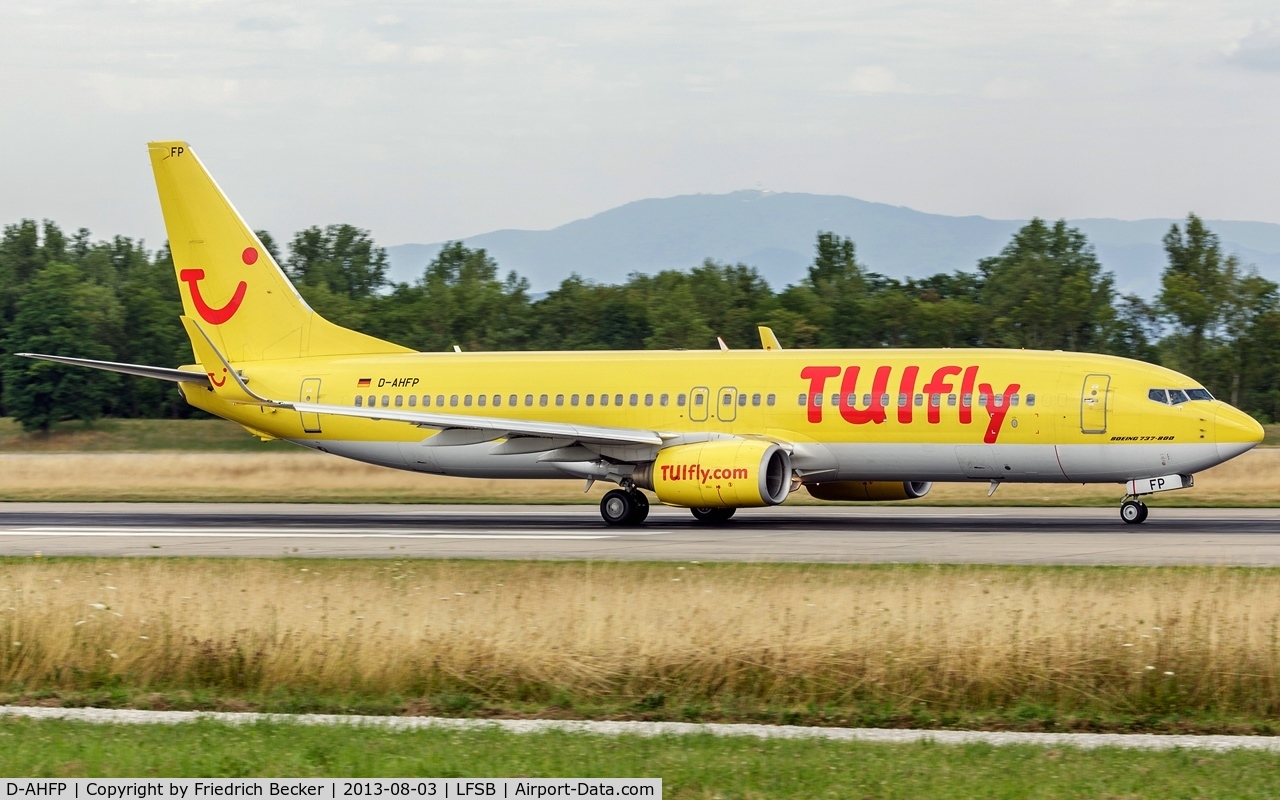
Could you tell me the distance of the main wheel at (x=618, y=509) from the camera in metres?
31.7

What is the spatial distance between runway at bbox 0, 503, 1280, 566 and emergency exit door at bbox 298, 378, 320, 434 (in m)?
1.97

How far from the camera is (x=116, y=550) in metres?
25.9

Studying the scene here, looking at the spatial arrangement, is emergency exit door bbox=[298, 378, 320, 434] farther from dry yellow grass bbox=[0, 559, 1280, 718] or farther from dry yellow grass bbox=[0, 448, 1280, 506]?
dry yellow grass bbox=[0, 559, 1280, 718]

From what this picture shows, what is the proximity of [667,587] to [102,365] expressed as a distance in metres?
20.3

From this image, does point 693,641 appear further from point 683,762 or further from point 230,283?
point 230,283

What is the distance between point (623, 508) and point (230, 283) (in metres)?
13.4

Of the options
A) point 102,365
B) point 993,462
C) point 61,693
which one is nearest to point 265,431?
point 102,365

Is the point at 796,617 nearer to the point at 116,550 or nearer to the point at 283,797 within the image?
the point at 283,797

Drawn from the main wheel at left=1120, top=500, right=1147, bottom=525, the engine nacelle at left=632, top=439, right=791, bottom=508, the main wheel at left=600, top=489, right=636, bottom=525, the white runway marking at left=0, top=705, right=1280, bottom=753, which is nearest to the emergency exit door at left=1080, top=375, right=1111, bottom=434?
the main wheel at left=1120, top=500, right=1147, bottom=525

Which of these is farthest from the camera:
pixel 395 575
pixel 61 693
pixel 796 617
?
pixel 395 575

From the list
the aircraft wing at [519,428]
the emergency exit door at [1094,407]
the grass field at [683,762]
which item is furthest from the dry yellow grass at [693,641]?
the aircraft wing at [519,428]

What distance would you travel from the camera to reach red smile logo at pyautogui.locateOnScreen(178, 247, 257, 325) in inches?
1537

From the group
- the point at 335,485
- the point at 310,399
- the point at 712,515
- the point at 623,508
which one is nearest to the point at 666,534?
the point at 623,508

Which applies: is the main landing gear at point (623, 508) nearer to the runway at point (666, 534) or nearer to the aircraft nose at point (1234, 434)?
the runway at point (666, 534)
